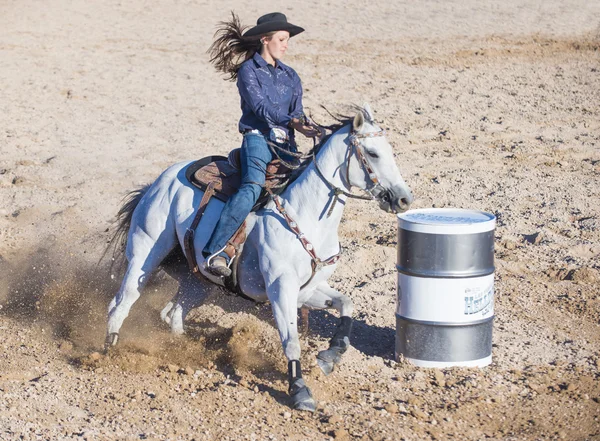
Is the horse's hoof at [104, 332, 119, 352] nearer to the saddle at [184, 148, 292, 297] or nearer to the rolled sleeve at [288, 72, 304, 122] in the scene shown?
the saddle at [184, 148, 292, 297]

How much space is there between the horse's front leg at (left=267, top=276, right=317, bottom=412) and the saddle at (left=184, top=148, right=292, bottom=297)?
429 mm

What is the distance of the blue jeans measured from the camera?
249 inches

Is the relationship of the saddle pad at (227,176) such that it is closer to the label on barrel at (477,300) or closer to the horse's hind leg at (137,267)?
the horse's hind leg at (137,267)

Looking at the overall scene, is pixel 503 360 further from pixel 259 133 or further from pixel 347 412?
pixel 259 133

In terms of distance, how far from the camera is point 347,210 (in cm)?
1049

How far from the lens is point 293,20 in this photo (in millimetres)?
18062

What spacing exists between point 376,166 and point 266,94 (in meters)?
1.03

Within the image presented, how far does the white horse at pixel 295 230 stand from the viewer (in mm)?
5980

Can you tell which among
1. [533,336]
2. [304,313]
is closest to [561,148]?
[533,336]

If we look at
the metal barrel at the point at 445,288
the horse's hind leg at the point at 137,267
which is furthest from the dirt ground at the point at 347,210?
the horse's hind leg at the point at 137,267

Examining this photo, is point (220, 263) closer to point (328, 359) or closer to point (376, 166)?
point (328, 359)

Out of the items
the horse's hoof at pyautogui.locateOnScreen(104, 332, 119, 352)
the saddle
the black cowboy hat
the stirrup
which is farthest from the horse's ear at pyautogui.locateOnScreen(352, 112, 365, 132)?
the horse's hoof at pyautogui.locateOnScreen(104, 332, 119, 352)

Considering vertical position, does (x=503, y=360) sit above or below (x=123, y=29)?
below

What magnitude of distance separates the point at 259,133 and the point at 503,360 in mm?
2337
